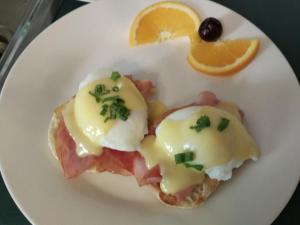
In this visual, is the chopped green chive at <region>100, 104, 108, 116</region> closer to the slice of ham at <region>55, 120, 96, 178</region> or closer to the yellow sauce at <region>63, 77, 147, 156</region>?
the yellow sauce at <region>63, 77, 147, 156</region>

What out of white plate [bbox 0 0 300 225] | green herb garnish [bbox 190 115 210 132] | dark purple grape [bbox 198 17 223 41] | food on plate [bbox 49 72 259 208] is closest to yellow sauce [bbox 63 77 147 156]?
food on plate [bbox 49 72 259 208]

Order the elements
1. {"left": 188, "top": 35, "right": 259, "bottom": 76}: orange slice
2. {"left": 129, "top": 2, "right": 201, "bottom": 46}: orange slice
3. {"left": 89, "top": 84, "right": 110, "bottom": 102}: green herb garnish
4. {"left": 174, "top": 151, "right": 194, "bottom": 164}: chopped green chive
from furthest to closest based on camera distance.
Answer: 1. {"left": 129, "top": 2, "right": 201, "bottom": 46}: orange slice
2. {"left": 188, "top": 35, "right": 259, "bottom": 76}: orange slice
3. {"left": 89, "top": 84, "right": 110, "bottom": 102}: green herb garnish
4. {"left": 174, "top": 151, "right": 194, "bottom": 164}: chopped green chive

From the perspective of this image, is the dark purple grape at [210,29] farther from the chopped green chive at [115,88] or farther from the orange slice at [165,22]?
the chopped green chive at [115,88]

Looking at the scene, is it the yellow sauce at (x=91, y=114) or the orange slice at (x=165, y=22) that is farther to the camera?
the orange slice at (x=165, y=22)

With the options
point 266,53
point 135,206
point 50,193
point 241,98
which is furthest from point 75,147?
point 266,53

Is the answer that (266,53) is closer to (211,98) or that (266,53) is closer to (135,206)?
(211,98)

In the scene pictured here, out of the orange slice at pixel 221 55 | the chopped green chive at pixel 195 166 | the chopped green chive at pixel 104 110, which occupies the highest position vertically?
the orange slice at pixel 221 55

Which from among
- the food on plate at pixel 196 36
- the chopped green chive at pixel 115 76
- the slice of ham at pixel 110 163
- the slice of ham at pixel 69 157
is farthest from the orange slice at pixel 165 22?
the slice of ham at pixel 69 157
